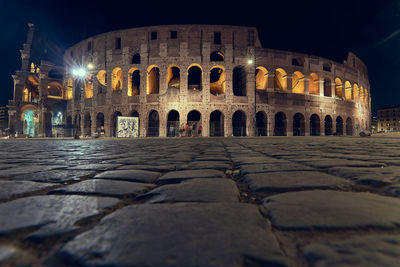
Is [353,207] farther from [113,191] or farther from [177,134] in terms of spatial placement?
[177,134]

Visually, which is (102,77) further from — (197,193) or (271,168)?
(197,193)

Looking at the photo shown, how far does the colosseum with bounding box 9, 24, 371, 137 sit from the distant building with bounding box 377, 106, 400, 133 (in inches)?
2827

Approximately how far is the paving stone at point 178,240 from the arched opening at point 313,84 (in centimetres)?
3075

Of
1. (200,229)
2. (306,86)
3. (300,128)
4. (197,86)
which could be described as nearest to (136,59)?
(197,86)

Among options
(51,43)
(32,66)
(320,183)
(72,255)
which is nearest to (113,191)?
(72,255)

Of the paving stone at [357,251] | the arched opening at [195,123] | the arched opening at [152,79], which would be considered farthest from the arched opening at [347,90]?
the paving stone at [357,251]

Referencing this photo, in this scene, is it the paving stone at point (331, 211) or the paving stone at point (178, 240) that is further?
the paving stone at point (331, 211)

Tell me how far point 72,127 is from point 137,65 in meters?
13.1

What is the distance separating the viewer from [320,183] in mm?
1480

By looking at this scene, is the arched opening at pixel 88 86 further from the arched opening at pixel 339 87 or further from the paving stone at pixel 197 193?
the arched opening at pixel 339 87

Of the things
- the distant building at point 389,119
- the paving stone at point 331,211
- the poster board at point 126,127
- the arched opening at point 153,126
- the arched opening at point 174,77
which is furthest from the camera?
the distant building at point 389,119

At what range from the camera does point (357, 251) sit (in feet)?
1.82

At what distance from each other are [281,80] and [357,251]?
2829 cm

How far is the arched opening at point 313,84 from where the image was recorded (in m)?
27.3
